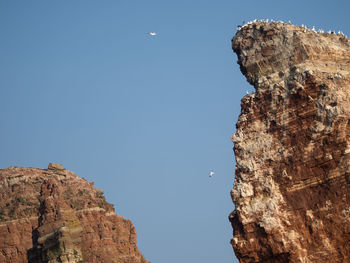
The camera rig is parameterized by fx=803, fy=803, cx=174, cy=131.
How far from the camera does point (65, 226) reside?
118m

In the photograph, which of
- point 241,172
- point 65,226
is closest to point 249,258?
point 241,172

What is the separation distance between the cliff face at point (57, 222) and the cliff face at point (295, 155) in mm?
71624

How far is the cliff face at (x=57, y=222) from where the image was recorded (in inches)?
4606

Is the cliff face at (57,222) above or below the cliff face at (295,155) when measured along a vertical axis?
above

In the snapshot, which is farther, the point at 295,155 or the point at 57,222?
the point at 57,222

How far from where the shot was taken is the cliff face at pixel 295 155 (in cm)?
4275

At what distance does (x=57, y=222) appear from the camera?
117188 millimetres

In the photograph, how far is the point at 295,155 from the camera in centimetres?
4441

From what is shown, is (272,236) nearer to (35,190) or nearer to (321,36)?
(321,36)

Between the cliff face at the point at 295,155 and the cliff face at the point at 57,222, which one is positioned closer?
the cliff face at the point at 295,155

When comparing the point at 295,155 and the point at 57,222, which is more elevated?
the point at 57,222

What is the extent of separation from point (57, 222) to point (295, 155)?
7750 centimetres

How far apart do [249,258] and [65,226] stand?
249 feet

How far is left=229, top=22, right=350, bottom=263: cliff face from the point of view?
4275 centimetres
